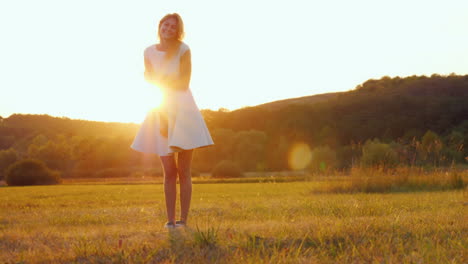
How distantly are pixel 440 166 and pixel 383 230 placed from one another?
10878mm

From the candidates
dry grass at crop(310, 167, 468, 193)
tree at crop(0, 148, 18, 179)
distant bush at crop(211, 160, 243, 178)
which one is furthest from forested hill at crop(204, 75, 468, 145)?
dry grass at crop(310, 167, 468, 193)

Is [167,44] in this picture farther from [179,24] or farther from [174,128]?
[174,128]

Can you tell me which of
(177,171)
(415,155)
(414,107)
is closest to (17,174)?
(415,155)

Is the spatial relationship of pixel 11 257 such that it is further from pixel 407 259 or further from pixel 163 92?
pixel 407 259

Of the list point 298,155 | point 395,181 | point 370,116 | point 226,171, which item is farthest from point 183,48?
point 370,116

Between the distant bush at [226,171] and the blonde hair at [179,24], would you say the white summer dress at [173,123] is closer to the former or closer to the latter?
the blonde hair at [179,24]

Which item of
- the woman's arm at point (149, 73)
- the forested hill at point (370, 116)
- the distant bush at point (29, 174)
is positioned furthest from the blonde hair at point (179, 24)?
the forested hill at point (370, 116)

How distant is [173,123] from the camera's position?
12.9ft

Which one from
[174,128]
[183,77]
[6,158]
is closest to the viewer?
[174,128]

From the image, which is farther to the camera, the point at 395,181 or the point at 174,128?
the point at 395,181

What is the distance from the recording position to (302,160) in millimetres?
55344

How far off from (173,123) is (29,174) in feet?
97.5

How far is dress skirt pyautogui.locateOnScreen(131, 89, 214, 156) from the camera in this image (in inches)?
152

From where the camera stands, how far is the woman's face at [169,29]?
4.04 m
